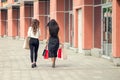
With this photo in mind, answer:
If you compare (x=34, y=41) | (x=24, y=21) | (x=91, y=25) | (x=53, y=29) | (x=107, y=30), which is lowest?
(x=34, y=41)

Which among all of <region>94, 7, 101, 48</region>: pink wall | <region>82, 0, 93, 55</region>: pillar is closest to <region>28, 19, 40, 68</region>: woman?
<region>94, 7, 101, 48</region>: pink wall

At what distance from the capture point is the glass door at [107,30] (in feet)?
68.3

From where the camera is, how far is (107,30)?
70.1ft

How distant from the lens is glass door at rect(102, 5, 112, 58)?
819 inches

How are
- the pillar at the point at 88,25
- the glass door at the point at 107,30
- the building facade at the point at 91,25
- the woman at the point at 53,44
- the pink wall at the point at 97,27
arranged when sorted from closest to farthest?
1. the woman at the point at 53,44
2. the building facade at the point at 91,25
3. the glass door at the point at 107,30
4. the pink wall at the point at 97,27
5. the pillar at the point at 88,25

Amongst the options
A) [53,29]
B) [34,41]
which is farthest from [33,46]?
[53,29]

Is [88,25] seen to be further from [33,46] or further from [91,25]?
[33,46]

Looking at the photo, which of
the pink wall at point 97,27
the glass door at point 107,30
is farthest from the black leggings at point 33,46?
the pink wall at point 97,27

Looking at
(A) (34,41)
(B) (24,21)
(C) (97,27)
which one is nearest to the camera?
(A) (34,41)

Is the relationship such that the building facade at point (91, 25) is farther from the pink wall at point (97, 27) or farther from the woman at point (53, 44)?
the woman at point (53, 44)

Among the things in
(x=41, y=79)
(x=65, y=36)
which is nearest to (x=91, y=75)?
(x=41, y=79)

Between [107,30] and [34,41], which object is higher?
[107,30]

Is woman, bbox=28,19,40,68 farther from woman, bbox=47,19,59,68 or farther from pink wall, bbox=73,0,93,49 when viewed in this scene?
pink wall, bbox=73,0,93,49

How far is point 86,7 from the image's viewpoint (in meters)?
24.2
